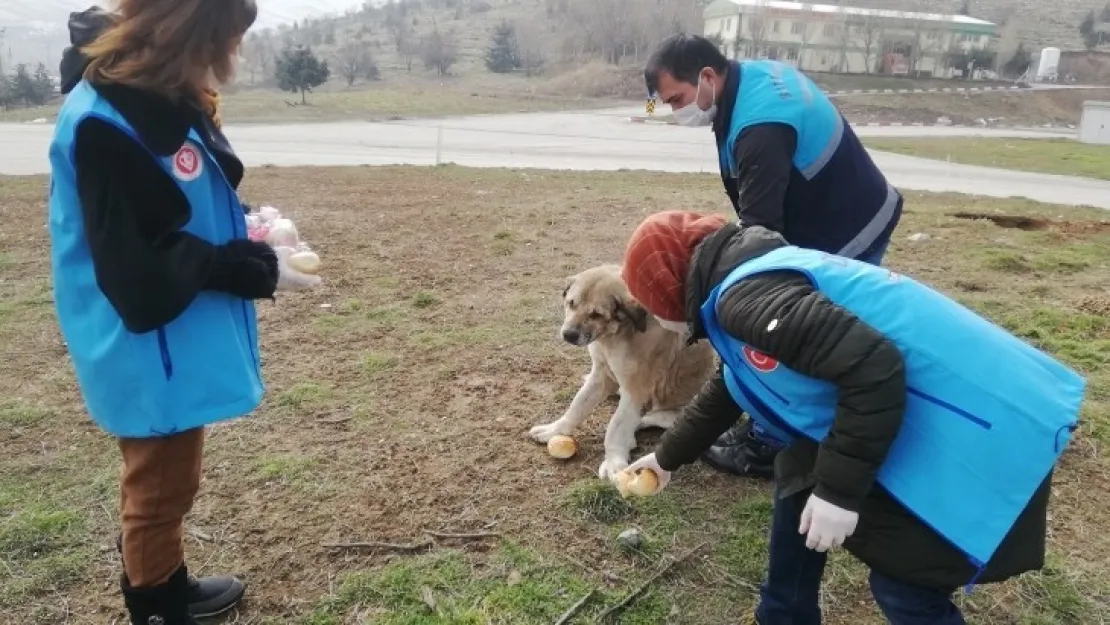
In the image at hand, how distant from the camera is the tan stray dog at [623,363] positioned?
4180 millimetres

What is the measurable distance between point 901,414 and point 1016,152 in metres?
30.5

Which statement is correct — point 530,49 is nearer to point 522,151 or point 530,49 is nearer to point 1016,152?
point 1016,152

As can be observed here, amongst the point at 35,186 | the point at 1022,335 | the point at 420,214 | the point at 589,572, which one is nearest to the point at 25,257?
the point at 420,214

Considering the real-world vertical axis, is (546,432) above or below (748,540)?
above

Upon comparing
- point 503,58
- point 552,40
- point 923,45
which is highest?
point 552,40

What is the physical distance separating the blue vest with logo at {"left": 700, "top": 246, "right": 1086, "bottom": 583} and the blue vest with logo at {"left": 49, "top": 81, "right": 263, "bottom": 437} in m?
1.78

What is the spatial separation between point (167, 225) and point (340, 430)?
2.52m

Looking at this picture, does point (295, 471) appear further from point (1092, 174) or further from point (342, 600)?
point (1092, 174)

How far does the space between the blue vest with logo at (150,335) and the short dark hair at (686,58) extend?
2.37 m

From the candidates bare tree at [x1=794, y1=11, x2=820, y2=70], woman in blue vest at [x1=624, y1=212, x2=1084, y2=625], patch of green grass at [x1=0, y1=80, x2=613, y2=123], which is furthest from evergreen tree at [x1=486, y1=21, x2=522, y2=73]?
woman in blue vest at [x1=624, y1=212, x2=1084, y2=625]

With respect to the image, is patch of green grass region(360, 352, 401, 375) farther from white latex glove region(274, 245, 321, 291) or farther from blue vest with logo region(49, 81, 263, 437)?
blue vest with logo region(49, 81, 263, 437)

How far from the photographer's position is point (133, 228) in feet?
7.18

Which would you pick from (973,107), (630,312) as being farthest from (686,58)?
(973,107)

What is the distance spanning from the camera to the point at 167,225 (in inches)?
88.7
